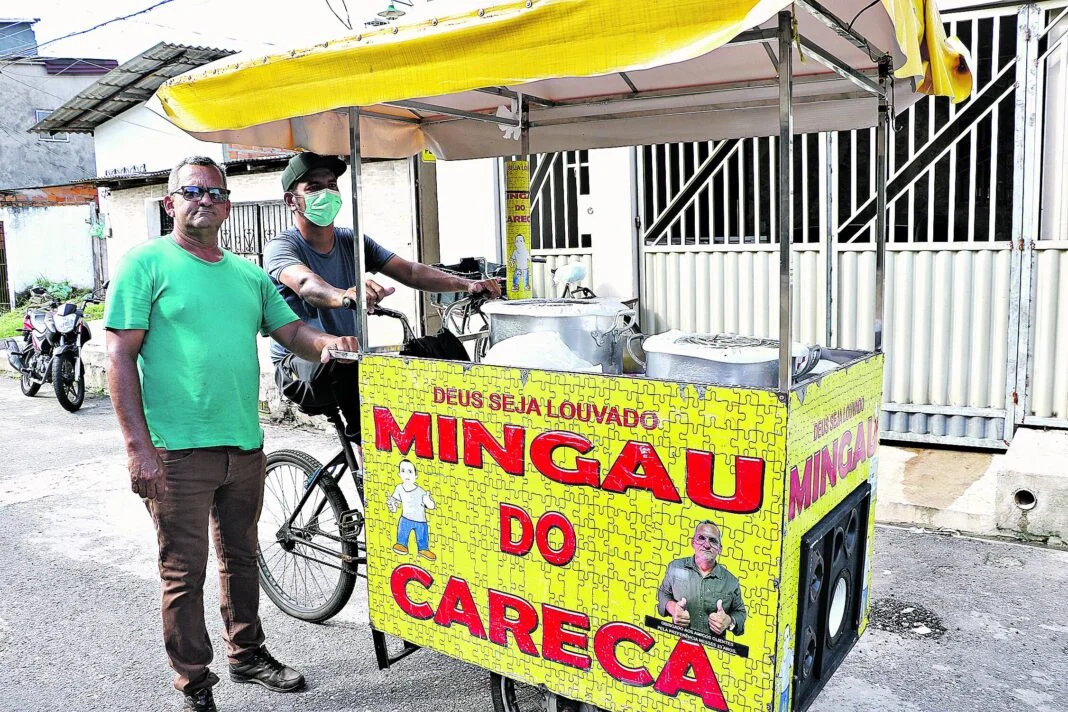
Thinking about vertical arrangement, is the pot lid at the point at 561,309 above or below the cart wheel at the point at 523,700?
above

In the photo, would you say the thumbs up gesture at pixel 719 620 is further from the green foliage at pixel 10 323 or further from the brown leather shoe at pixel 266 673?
the green foliage at pixel 10 323

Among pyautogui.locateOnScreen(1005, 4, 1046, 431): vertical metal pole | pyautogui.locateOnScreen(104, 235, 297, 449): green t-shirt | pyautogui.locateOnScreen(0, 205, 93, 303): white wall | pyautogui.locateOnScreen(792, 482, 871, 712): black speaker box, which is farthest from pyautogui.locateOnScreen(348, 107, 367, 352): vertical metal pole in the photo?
pyautogui.locateOnScreen(0, 205, 93, 303): white wall

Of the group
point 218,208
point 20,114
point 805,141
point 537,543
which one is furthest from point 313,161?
point 20,114

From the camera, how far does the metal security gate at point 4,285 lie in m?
20.0

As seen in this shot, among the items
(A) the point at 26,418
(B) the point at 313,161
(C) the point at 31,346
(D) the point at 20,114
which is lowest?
(A) the point at 26,418

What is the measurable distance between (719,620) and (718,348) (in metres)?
0.76

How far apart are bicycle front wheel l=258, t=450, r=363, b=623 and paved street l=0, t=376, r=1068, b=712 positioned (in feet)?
0.40

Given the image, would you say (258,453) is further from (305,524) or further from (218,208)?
(218,208)

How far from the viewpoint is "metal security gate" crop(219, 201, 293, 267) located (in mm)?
11523

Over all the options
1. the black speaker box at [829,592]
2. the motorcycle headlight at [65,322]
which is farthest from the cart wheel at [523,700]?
the motorcycle headlight at [65,322]

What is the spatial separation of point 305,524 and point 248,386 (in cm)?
86

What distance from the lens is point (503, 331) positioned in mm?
3078

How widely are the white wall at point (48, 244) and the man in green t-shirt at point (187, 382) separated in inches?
776

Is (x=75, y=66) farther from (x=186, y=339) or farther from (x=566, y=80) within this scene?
(x=186, y=339)
